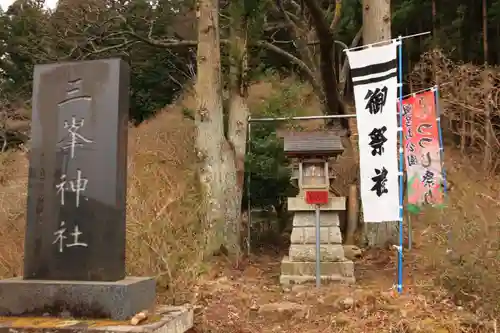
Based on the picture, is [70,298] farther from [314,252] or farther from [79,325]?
[314,252]

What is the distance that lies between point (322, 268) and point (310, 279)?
24 cm

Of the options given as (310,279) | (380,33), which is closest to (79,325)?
(310,279)

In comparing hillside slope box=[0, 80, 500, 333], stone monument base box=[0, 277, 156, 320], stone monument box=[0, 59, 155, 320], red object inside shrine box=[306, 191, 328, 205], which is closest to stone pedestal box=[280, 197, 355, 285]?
red object inside shrine box=[306, 191, 328, 205]

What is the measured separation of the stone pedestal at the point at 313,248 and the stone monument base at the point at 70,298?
363 cm

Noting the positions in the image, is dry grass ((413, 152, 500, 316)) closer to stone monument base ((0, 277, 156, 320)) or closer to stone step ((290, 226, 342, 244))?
stone step ((290, 226, 342, 244))

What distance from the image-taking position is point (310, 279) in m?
7.02

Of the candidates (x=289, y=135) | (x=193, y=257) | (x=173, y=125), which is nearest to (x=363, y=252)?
(x=289, y=135)

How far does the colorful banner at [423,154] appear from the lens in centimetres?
789

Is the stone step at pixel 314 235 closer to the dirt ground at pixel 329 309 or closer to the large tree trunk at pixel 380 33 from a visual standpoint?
the dirt ground at pixel 329 309

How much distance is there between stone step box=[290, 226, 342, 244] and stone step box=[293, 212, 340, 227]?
0.06 m

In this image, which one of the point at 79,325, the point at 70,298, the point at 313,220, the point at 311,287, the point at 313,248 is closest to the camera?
the point at 79,325

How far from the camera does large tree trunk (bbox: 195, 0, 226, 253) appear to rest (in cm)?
774

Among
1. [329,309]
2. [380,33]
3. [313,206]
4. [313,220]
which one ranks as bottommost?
[329,309]

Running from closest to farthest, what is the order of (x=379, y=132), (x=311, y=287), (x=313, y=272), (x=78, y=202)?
(x=78, y=202) → (x=379, y=132) → (x=311, y=287) → (x=313, y=272)
